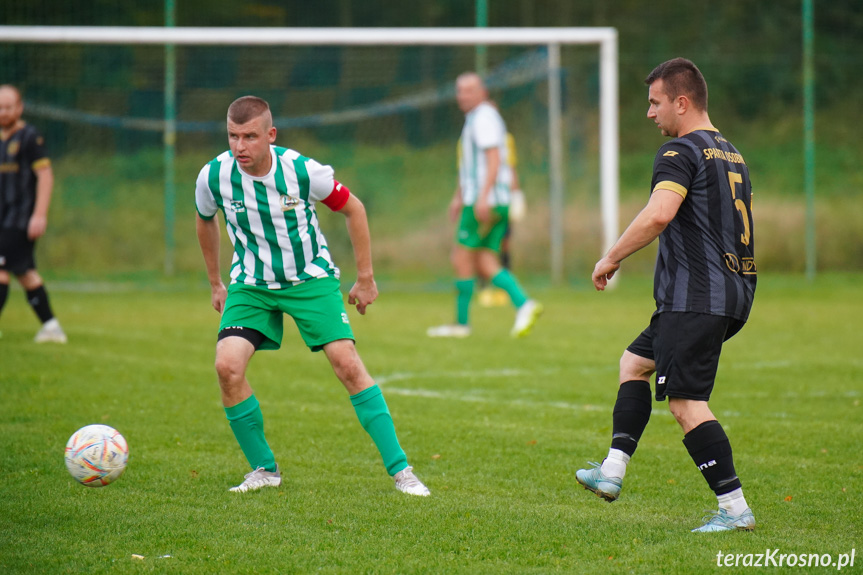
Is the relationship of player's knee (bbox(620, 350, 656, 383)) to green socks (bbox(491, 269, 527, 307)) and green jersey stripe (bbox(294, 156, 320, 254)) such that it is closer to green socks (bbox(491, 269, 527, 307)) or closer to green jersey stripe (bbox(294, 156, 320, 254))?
green jersey stripe (bbox(294, 156, 320, 254))

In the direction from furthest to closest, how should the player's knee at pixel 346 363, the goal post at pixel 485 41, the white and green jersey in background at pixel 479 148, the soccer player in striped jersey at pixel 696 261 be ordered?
1. the goal post at pixel 485 41
2. the white and green jersey in background at pixel 479 148
3. the player's knee at pixel 346 363
4. the soccer player in striped jersey at pixel 696 261

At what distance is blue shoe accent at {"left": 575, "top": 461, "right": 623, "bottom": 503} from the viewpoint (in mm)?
4367

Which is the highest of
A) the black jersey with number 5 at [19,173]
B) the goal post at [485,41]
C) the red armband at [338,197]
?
the goal post at [485,41]

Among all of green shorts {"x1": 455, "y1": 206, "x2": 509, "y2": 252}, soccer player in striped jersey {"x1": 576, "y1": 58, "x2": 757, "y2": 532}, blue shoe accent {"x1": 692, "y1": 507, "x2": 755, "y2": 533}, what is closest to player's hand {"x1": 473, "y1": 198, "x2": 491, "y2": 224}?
green shorts {"x1": 455, "y1": 206, "x2": 509, "y2": 252}

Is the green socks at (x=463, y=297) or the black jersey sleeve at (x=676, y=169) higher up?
the black jersey sleeve at (x=676, y=169)

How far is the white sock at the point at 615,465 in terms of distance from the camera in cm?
440

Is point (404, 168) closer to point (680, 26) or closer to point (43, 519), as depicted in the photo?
point (680, 26)

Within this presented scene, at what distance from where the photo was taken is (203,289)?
15781mm

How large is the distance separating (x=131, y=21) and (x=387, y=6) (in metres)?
5.04

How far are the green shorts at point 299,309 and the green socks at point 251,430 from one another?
356 mm

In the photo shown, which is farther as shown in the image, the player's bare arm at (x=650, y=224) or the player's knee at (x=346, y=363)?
the player's knee at (x=346, y=363)

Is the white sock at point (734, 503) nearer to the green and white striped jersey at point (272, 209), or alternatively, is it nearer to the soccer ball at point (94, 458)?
the green and white striped jersey at point (272, 209)

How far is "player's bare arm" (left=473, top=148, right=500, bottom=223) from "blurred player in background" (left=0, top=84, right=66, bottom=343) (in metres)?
4.15

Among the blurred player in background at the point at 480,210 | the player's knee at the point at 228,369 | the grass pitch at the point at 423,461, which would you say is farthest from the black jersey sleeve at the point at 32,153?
the player's knee at the point at 228,369
